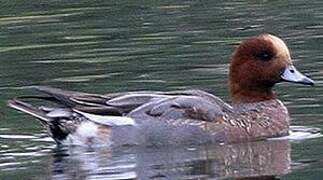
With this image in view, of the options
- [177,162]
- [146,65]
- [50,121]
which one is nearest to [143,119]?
[50,121]

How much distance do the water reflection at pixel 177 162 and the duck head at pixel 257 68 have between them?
68 cm

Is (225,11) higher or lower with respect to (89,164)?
higher

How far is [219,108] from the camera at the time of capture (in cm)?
1330

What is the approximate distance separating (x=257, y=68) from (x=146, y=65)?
2936mm

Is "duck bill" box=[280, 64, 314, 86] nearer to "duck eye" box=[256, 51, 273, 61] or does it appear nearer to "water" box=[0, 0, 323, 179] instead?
"duck eye" box=[256, 51, 273, 61]

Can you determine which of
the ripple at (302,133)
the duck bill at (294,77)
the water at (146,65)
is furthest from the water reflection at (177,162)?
the duck bill at (294,77)

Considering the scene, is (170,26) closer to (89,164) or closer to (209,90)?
(209,90)

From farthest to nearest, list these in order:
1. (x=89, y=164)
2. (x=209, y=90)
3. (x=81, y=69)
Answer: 1. (x=81, y=69)
2. (x=209, y=90)
3. (x=89, y=164)

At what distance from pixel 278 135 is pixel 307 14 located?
21.9 ft

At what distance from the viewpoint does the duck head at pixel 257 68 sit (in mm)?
13758

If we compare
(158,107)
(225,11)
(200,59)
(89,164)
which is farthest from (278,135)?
(225,11)

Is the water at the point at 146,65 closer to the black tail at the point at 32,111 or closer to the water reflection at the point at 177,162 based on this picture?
the water reflection at the point at 177,162

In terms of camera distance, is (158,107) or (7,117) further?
(7,117)

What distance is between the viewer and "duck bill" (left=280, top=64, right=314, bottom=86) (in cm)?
1361
